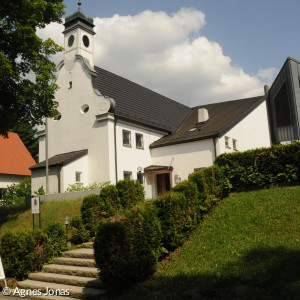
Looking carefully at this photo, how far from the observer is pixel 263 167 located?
50.0 ft

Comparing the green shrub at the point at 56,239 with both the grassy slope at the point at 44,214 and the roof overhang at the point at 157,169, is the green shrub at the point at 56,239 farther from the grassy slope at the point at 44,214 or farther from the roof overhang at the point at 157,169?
the roof overhang at the point at 157,169

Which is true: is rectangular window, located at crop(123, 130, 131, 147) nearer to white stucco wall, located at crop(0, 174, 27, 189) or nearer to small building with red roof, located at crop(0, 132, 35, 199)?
small building with red roof, located at crop(0, 132, 35, 199)

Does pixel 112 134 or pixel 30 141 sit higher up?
pixel 30 141

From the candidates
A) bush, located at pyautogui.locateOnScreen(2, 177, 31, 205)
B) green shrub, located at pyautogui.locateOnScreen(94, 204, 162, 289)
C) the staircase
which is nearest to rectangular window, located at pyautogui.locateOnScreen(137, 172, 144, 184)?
bush, located at pyautogui.locateOnScreen(2, 177, 31, 205)

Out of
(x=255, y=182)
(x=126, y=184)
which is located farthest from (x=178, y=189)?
(x=255, y=182)

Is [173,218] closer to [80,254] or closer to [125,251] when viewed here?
[125,251]

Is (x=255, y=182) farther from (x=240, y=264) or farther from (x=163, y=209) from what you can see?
(x=240, y=264)

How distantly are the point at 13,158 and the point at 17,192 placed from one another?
18.2 feet

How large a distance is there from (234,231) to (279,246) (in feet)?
6.19

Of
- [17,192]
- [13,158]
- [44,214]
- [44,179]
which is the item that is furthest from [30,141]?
[44,214]

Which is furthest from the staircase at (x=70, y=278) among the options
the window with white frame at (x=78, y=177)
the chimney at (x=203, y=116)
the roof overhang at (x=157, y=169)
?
the chimney at (x=203, y=116)

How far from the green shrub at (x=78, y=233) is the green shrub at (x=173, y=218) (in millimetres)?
3509

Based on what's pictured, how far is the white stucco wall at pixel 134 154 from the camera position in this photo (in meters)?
23.1

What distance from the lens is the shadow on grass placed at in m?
6.00
